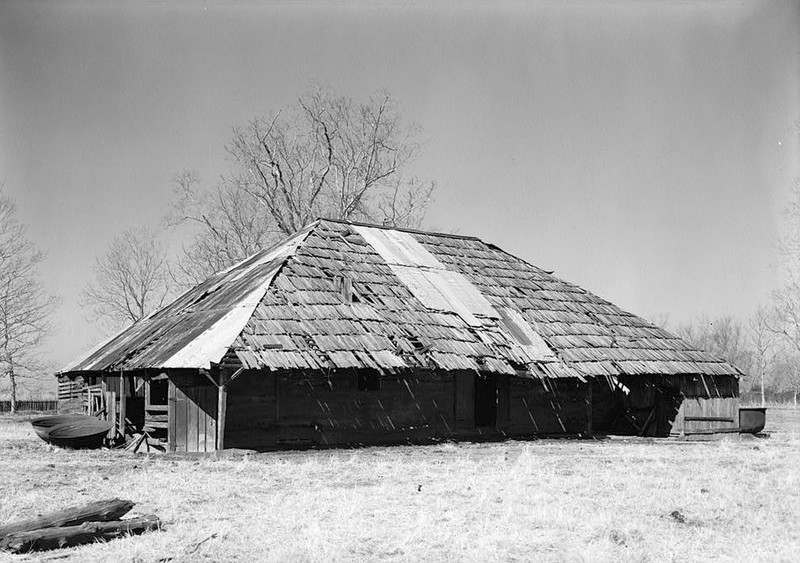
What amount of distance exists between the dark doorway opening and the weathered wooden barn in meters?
0.06

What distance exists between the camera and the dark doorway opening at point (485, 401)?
74.1 ft

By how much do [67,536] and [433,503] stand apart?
4.30 metres

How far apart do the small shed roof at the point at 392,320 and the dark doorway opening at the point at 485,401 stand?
179 cm

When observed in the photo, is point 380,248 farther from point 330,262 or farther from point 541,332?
point 541,332

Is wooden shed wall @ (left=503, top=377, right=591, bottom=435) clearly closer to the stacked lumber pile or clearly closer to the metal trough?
the metal trough

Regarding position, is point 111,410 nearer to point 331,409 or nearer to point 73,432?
point 73,432

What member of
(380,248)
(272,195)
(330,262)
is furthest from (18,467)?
(272,195)

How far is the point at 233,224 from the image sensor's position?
4084cm

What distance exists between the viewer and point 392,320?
1991 cm

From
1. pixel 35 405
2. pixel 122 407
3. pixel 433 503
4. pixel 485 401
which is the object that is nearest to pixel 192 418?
pixel 122 407

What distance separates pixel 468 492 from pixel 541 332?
36.9 ft

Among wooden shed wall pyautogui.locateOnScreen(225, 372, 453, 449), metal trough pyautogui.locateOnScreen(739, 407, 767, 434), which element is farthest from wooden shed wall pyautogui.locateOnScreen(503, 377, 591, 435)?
metal trough pyautogui.locateOnScreen(739, 407, 767, 434)

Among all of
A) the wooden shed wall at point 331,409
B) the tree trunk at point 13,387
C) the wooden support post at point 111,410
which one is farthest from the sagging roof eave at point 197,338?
the tree trunk at point 13,387

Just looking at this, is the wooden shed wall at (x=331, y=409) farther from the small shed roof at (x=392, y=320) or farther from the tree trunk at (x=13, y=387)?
the tree trunk at (x=13, y=387)
